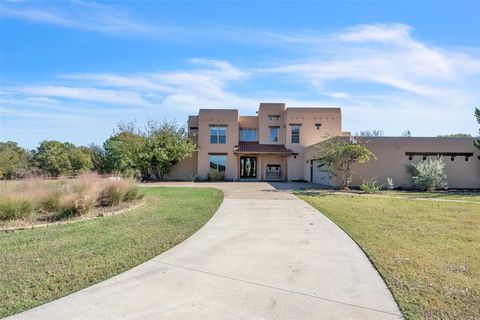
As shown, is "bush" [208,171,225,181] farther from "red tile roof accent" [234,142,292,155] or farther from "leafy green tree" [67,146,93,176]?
"leafy green tree" [67,146,93,176]

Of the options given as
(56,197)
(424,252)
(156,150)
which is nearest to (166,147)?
(156,150)

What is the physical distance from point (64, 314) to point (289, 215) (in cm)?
795

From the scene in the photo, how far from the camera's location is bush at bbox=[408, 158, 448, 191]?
2209cm

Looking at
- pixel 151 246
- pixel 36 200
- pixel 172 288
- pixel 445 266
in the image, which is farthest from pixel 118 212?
pixel 445 266

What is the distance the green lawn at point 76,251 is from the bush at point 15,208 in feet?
4.12

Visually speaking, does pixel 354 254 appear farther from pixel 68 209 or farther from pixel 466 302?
pixel 68 209

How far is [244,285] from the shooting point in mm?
5016

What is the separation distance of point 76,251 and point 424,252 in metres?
6.17

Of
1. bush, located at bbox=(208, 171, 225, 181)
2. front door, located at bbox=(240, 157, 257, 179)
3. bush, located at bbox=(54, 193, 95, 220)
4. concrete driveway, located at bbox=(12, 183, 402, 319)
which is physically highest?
front door, located at bbox=(240, 157, 257, 179)

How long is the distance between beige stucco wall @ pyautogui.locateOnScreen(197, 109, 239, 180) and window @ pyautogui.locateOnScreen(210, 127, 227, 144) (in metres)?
0.27

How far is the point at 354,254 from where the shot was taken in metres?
6.65

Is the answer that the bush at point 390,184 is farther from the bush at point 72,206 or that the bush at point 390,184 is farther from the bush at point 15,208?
the bush at point 15,208

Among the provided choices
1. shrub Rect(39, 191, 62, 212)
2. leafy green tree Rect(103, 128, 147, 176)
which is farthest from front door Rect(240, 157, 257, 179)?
shrub Rect(39, 191, 62, 212)

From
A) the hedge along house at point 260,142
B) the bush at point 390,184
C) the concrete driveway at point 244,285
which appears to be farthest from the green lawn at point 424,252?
the hedge along house at point 260,142
